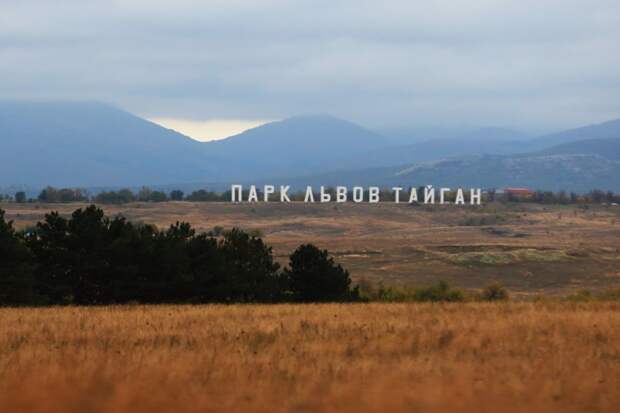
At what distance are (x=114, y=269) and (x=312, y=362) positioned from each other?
18761 millimetres

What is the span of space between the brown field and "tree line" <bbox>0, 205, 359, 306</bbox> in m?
35.7

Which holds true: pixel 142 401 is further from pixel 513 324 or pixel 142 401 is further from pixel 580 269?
pixel 580 269

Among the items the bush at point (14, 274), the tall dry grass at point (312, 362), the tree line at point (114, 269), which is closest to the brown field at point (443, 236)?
the tree line at point (114, 269)

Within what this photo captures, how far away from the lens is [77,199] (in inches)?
7628

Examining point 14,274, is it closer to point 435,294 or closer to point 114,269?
point 114,269

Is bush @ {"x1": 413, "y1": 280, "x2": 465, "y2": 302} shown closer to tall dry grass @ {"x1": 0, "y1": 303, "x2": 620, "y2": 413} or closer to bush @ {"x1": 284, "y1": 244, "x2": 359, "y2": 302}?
bush @ {"x1": 284, "y1": 244, "x2": 359, "y2": 302}

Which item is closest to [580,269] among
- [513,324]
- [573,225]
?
[573,225]

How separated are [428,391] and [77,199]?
186615 mm

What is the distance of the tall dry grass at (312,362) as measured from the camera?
39.0ft

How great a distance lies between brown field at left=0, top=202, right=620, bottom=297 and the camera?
87125mm

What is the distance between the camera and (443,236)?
129 m

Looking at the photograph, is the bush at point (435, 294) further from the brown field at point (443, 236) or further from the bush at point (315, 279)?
the brown field at point (443, 236)

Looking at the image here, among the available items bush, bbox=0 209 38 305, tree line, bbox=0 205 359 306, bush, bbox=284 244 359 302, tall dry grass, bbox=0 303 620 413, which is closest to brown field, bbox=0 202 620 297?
bush, bbox=284 244 359 302

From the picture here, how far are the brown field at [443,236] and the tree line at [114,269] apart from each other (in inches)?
1406
